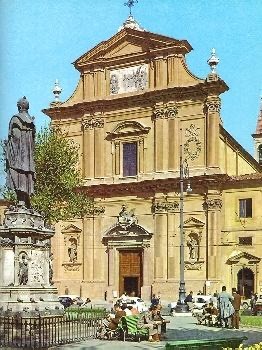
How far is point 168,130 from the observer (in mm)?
41844

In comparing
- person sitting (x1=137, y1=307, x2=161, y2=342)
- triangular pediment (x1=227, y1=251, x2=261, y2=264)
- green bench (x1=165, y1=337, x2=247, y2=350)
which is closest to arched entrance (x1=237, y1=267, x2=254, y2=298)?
triangular pediment (x1=227, y1=251, x2=261, y2=264)

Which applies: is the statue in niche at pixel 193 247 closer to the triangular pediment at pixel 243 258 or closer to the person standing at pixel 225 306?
the triangular pediment at pixel 243 258

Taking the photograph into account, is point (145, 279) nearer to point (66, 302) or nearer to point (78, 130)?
point (66, 302)

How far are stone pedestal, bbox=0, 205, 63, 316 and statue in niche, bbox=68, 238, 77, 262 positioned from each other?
27880 mm

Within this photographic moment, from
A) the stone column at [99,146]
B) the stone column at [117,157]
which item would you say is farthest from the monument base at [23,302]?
the stone column at [99,146]

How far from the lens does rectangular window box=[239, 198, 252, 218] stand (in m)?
39.4

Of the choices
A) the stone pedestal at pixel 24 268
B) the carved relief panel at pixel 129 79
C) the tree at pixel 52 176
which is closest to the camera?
the stone pedestal at pixel 24 268

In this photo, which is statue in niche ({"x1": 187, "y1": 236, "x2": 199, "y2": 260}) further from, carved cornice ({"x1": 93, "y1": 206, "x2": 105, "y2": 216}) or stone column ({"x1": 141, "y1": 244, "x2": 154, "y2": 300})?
carved cornice ({"x1": 93, "y1": 206, "x2": 105, "y2": 216})

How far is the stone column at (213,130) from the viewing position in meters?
40.1

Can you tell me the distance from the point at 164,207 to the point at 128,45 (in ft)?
36.6

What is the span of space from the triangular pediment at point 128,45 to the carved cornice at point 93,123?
385cm

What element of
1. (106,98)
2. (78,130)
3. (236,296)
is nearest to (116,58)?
(106,98)

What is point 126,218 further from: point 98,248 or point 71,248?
point 71,248

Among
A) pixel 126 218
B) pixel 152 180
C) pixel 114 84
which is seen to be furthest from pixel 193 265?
pixel 114 84
